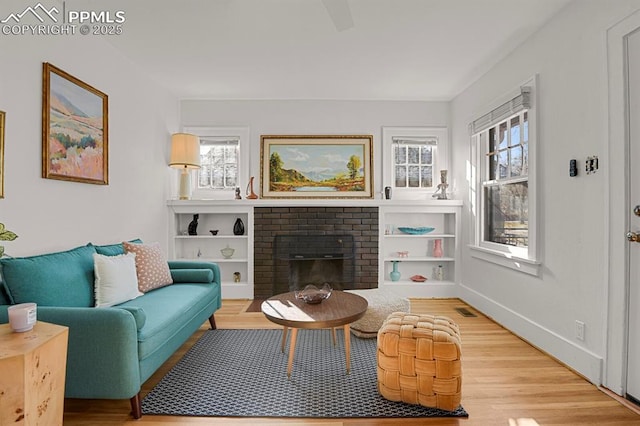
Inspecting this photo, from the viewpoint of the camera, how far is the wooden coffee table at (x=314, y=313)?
84.4 inches

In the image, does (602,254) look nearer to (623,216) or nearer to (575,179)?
(623,216)

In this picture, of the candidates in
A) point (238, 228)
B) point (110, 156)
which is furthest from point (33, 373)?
point (238, 228)

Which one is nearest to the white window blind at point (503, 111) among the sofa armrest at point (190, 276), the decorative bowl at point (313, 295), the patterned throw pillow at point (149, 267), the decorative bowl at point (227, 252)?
the decorative bowl at point (313, 295)

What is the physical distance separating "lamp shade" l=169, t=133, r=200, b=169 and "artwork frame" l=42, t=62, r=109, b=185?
3.62 feet

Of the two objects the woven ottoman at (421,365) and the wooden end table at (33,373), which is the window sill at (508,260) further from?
the wooden end table at (33,373)

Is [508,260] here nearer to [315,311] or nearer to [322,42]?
[315,311]

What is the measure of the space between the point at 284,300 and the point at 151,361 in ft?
3.07

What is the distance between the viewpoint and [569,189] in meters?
2.47

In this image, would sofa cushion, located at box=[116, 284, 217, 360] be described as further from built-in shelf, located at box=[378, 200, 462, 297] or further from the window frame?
built-in shelf, located at box=[378, 200, 462, 297]

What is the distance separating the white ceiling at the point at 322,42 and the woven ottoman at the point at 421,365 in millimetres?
1952

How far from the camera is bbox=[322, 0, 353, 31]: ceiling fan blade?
2.01 m

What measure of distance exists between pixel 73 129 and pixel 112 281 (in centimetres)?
121

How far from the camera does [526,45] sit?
298 centimetres

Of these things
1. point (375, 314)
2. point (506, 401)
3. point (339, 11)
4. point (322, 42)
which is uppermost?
point (322, 42)
